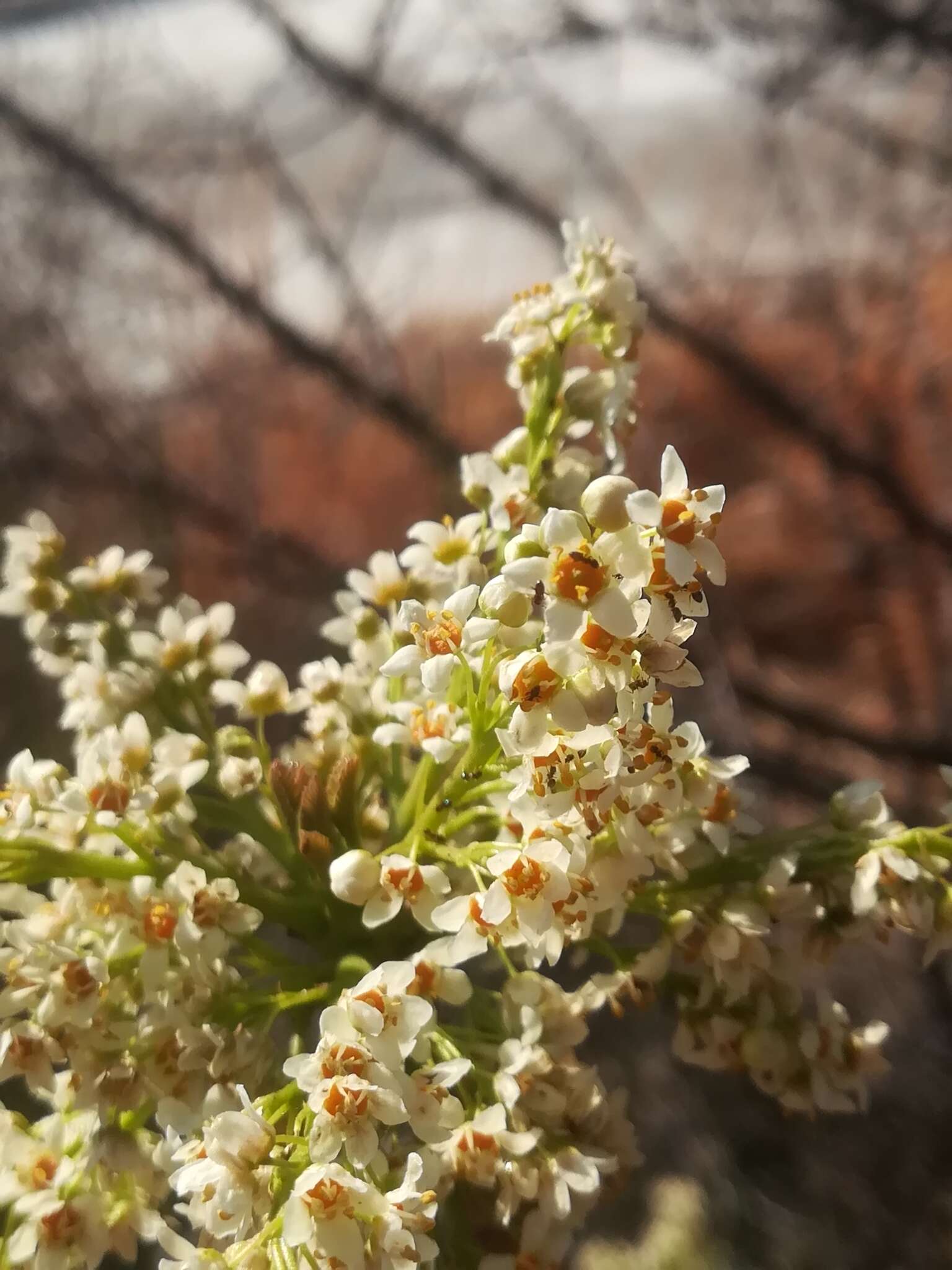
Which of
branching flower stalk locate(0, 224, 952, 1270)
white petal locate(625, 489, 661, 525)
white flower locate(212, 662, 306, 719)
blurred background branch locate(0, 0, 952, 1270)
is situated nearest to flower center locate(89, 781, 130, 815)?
branching flower stalk locate(0, 224, 952, 1270)

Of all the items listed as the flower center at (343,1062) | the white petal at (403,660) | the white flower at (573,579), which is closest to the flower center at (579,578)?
the white flower at (573,579)

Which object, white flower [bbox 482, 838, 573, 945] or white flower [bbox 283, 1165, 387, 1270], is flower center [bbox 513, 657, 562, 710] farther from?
white flower [bbox 283, 1165, 387, 1270]

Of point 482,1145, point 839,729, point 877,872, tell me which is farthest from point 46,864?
point 839,729

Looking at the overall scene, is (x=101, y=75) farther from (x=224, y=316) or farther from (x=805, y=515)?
(x=805, y=515)

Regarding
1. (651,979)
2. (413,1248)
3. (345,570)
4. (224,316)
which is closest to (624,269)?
(651,979)

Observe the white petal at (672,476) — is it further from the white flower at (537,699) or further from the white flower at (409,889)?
the white flower at (409,889)

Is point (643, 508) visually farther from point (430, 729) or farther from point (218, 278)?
point (218, 278)

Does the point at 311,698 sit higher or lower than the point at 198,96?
lower
